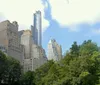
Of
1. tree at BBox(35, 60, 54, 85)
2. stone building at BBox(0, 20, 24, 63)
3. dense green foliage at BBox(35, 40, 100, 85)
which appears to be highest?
stone building at BBox(0, 20, 24, 63)

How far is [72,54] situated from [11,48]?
319 ft

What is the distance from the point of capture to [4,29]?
15212cm

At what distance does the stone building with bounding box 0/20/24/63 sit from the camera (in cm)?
14812

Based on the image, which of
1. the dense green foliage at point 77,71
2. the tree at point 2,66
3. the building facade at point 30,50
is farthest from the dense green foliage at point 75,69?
the building facade at point 30,50

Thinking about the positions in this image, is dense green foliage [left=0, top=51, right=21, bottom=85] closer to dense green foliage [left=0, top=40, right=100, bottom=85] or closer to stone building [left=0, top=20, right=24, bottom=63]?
dense green foliage [left=0, top=40, right=100, bottom=85]

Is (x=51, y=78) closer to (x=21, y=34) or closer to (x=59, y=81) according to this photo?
(x=59, y=81)

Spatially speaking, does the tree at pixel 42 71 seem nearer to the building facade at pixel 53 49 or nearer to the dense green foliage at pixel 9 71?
the dense green foliage at pixel 9 71

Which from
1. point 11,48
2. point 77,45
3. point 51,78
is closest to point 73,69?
point 51,78

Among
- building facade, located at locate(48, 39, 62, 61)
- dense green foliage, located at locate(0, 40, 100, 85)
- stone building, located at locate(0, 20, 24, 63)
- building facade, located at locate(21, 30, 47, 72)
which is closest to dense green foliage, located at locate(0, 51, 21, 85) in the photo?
dense green foliage, located at locate(0, 40, 100, 85)

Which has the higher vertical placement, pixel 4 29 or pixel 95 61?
pixel 4 29

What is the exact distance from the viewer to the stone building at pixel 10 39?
14812 cm

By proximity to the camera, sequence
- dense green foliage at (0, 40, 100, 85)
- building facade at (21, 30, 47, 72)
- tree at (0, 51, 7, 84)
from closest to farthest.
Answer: dense green foliage at (0, 40, 100, 85) < tree at (0, 51, 7, 84) < building facade at (21, 30, 47, 72)

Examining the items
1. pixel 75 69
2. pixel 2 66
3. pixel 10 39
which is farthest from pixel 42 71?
pixel 10 39

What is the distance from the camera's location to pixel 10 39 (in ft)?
496
